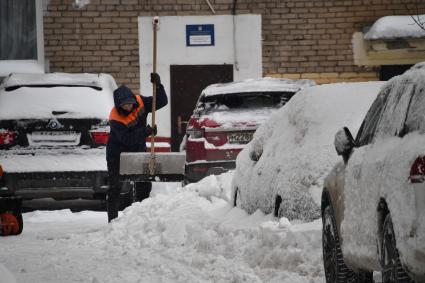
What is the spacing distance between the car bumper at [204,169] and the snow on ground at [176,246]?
0.30 meters

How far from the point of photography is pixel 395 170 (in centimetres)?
526

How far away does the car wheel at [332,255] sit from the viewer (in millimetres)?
6781

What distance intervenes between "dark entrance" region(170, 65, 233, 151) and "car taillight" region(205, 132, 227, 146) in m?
7.40

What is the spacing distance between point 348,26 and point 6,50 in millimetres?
6452

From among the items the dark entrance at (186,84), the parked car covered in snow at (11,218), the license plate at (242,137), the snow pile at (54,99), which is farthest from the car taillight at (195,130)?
the dark entrance at (186,84)

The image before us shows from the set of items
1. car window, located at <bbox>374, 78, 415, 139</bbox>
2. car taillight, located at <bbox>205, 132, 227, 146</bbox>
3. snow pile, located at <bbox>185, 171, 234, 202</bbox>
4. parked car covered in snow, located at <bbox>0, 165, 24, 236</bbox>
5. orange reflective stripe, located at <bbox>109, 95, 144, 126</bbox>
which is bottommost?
parked car covered in snow, located at <bbox>0, 165, 24, 236</bbox>

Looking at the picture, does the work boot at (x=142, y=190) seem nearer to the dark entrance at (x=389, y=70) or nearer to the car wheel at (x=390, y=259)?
the car wheel at (x=390, y=259)

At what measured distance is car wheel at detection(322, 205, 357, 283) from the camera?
6.78 m

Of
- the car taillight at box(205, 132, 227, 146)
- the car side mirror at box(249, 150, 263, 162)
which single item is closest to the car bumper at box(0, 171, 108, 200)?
the car taillight at box(205, 132, 227, 146)

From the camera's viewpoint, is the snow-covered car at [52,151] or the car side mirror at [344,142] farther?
the snow-covered car at [52,151]

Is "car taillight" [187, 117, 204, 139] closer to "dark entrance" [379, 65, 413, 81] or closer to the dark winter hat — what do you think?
the dark winter hat

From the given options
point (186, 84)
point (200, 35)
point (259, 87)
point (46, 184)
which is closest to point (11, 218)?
point (46, 184)

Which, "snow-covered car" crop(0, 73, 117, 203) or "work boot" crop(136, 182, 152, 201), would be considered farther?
"work boot" crop(136, 182, 152, 201)

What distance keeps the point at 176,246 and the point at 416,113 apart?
5.03 m
